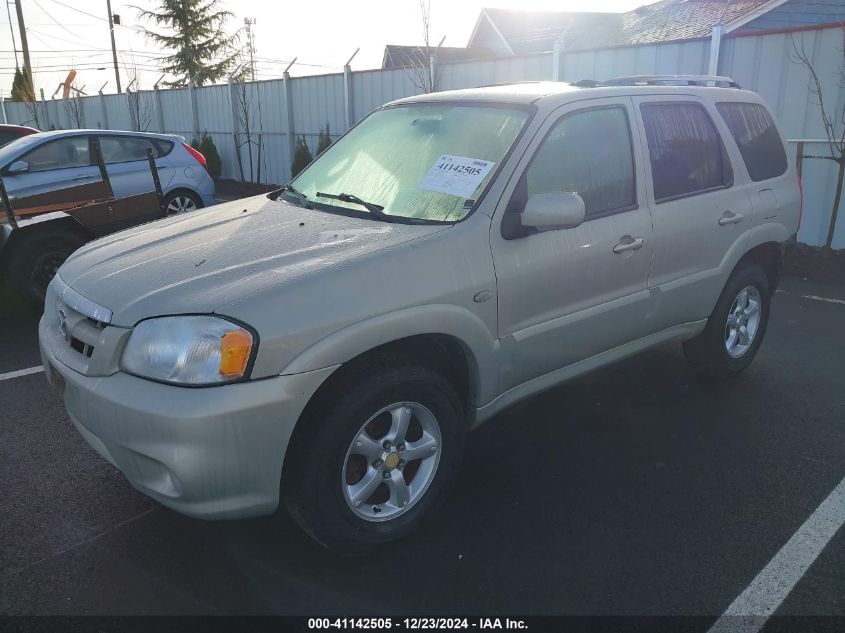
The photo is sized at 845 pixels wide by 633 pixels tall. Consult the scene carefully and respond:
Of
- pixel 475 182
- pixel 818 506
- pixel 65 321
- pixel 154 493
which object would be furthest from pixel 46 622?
pixel 818 506

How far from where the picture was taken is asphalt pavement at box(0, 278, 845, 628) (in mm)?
2727

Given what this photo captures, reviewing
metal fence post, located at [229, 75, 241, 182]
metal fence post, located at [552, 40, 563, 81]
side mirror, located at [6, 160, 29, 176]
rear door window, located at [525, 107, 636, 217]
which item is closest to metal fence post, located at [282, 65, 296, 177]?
metal fence post, located at [229, 75, 241, 182]

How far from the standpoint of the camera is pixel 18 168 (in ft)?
26.2

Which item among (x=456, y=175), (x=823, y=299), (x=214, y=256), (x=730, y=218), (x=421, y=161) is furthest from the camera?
(x=823, y=299)

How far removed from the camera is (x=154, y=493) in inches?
101

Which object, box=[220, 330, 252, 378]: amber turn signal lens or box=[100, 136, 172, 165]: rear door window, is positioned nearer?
box=[220, 330, 252, 378]: amber turn signal lens

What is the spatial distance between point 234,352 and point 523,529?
1519 mm

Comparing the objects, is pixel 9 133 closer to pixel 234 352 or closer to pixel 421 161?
pixel 421 161

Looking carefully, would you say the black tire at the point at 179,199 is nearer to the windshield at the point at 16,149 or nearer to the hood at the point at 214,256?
the windshield at the point at 16,149

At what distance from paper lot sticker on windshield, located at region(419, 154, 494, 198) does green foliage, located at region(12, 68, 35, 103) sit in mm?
29369

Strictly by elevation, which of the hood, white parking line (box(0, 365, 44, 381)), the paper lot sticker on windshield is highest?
the paper lot sticker on windshield

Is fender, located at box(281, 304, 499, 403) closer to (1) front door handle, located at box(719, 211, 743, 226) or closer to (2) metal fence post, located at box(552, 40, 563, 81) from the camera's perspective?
(1) front door handle, located at box(719, 211, 743, 226)

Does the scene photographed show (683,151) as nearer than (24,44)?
Yes

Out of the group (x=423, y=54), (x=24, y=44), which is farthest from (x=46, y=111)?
(x=423, y=54)
